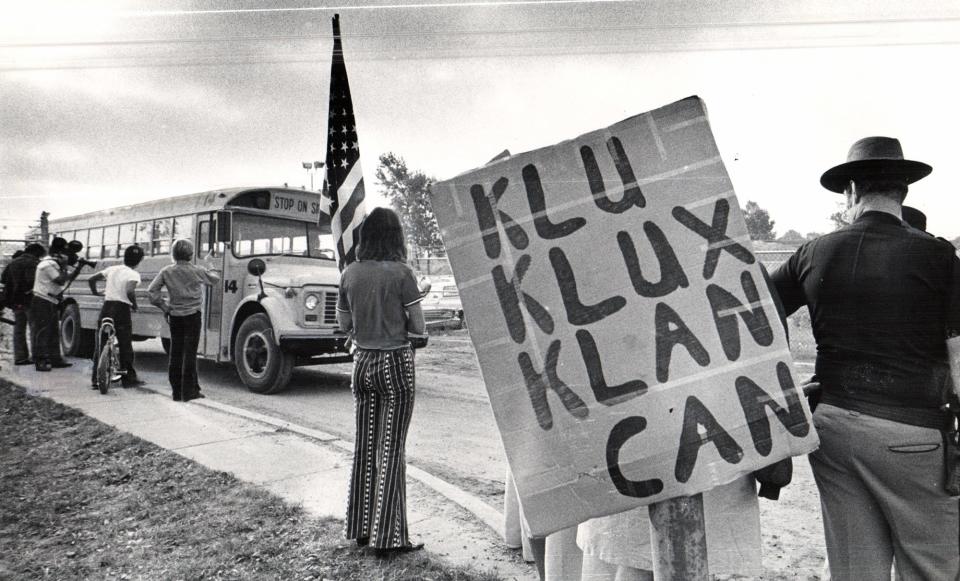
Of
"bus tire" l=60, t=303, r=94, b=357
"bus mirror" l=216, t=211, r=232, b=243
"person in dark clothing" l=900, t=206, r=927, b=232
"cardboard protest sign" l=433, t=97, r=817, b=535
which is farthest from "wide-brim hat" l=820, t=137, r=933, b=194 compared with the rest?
"bus tire" l=60, t=303, r=94, b=357

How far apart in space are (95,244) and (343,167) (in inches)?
347

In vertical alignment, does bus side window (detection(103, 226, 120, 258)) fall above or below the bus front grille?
above

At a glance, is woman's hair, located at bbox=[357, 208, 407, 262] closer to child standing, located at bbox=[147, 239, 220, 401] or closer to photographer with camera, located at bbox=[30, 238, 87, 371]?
child standing, located at bbox=[147, 239, 220, 401]

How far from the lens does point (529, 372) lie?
116 centimetres

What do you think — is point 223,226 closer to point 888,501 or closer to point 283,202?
point 283,202

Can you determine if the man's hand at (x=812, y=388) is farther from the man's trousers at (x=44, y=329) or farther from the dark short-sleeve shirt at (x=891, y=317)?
the man's trousers at (x=44, y=329)

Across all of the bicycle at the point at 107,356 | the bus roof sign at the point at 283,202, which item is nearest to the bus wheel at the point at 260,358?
the bicycle at the point at 107,356

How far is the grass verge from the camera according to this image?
298 cm

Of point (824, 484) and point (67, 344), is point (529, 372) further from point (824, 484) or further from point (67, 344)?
point (67, 344)

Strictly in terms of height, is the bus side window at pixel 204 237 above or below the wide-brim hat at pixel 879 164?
above

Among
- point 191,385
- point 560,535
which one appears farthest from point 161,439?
point 560,535

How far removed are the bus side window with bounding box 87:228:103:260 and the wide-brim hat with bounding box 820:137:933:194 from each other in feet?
38.5

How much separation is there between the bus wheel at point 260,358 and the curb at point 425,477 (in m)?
0.94

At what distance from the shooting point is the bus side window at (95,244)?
10.8 metres
